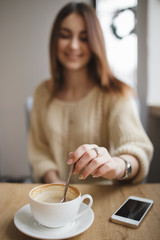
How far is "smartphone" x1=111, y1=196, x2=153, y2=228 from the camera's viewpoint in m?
0.34

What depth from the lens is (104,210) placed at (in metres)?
0.40

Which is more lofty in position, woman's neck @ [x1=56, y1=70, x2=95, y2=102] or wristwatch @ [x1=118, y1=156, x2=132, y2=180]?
woman's neck @ [x1=56, y1=70, x2=95, y2=102]

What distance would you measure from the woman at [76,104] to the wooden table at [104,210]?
0.59 ft

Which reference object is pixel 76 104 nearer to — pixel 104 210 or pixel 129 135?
pixel 129 135

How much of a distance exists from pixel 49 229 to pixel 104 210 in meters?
0.12

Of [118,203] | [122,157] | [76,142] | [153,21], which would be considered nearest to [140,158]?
[122,157]

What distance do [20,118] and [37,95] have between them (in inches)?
31.6

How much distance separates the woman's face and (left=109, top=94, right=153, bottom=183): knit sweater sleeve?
0.22m

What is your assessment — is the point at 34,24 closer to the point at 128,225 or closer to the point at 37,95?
the point at 37,95

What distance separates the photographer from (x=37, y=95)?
93 centimetres

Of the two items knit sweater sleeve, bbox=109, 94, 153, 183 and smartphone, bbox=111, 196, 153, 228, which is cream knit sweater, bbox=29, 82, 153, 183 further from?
smartphone, bbox=111, 196, 153, 228

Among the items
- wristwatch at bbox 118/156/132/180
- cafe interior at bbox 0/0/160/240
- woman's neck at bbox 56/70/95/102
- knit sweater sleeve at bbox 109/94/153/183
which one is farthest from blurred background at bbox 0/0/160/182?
wristwatch at bbox 118/156/132/180

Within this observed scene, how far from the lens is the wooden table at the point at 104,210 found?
321 millimetres

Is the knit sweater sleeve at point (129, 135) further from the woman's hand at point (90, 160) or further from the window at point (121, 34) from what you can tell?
the window at point (121, 34)
